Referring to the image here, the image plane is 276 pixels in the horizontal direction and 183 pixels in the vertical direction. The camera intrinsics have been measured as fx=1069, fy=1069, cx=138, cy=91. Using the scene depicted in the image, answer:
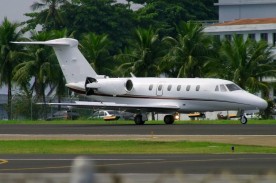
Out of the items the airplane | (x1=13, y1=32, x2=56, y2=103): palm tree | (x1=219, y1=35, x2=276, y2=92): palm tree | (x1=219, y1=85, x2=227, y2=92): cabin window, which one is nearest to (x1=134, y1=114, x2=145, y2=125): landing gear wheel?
the airplane

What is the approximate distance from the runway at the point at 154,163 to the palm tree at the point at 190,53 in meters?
49.0

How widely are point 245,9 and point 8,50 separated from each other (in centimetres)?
4767

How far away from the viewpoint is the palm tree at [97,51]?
85.4 metres

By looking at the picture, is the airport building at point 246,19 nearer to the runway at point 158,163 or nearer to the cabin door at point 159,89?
the cabin door at point 159,89

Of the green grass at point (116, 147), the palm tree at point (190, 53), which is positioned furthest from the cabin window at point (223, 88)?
the palm tree at point (190, 53)

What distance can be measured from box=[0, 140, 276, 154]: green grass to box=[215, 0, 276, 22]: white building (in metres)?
86.2

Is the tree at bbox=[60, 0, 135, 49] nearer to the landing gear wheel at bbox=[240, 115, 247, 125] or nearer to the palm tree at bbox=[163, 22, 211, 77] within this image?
the palm tree at bbox=[163, 22, 211, 77]

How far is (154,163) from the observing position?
28625mm

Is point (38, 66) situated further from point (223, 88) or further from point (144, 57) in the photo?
point (223, 88)

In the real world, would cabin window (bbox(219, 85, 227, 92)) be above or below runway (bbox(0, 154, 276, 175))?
above

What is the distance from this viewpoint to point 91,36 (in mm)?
86875

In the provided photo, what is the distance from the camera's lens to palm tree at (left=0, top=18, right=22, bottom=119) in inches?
3359

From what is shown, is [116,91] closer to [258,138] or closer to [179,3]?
[258,138]

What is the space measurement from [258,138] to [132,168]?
14972mm
